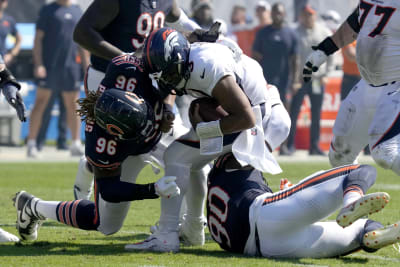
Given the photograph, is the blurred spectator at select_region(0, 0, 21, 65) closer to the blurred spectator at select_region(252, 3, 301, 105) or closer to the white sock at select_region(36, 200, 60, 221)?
the blurred spectator at select_region(252, 3, 301, 105)

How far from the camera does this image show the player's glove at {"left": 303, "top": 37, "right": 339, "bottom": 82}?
5574 mm

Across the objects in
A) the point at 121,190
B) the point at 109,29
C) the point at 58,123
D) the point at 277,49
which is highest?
Answer: the point at 109,29

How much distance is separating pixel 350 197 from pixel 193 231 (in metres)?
1.31

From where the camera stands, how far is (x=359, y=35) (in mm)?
5324

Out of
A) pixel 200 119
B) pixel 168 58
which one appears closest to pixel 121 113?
pixel 168 58

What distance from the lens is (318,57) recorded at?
5590 mm

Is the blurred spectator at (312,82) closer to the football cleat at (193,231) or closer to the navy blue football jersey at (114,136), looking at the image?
the football cleat at (193,231)

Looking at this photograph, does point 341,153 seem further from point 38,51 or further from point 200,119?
point 38,51

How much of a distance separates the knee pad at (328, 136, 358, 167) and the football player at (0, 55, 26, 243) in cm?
200

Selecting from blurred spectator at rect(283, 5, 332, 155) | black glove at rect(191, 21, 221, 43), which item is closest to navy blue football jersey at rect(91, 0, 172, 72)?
black glove at rect(191, 21, 221, 43)

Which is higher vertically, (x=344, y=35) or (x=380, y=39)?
(x=380, y=39)

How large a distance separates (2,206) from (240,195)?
2.95 m

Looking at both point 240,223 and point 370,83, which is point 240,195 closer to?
point 240,223

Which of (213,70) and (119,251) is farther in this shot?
(119,251)
